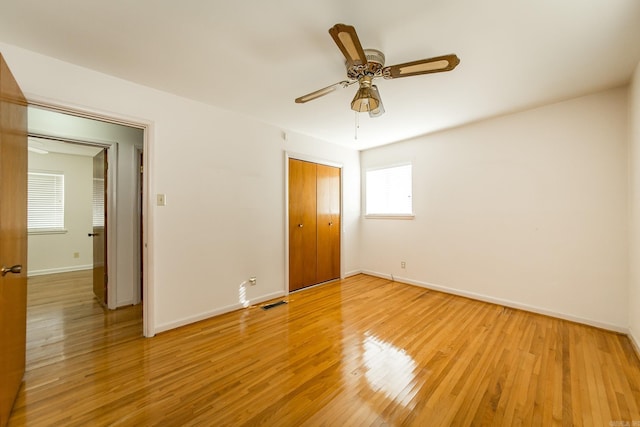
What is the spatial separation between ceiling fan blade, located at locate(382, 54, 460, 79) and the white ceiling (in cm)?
27

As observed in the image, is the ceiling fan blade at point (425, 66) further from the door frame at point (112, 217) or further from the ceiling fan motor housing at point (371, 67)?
the door frame at point (112, 217)

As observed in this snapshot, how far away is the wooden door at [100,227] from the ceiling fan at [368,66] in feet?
9.88

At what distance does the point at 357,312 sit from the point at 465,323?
1.16 m

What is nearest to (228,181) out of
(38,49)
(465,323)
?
(38,49)

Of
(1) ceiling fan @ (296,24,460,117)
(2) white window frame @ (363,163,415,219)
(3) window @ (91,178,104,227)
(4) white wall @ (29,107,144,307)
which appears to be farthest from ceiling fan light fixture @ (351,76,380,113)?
(3) window @ (91,178,104,227)

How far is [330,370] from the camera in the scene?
6.20ft

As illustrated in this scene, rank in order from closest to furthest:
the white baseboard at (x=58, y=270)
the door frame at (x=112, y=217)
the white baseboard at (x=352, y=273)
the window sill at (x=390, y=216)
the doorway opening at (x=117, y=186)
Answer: the doorway opening at (x=117, y=186) < the door frame at (x=112, y=217) < the window sill at (x=390, y=216) < the white baseboard at (x=352, y=273) < the white baseboard at (x=58, y=270)

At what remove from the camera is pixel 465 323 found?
8.78 feet

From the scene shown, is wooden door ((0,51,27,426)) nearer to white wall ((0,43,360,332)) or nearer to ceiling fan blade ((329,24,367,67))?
white wall ((0,43,360,332))

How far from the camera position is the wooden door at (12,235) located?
1.36 m

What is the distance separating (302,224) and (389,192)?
1.71m

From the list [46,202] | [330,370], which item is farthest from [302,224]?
[46,202]

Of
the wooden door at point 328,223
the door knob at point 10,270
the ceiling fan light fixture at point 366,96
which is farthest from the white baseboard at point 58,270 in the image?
the ceiling fan light fixture at point 366,96

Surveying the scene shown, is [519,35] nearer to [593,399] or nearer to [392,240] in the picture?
[593,399]
